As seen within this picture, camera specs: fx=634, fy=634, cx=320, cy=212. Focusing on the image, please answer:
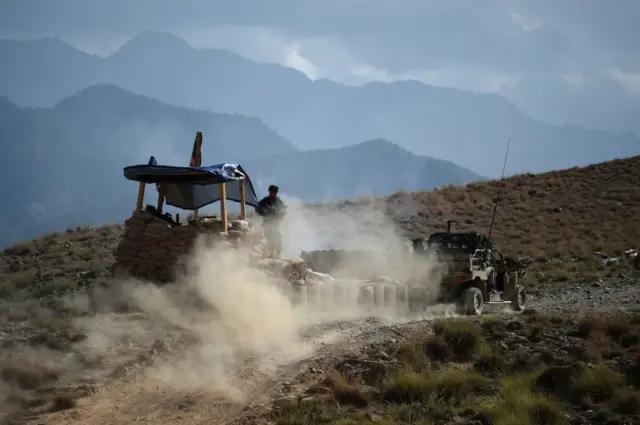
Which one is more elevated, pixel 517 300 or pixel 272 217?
pixel 272 217

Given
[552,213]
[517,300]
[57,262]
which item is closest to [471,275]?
[517,300]

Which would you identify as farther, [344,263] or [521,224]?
[521,224]

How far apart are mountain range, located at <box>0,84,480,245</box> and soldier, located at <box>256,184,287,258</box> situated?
81.6 meters

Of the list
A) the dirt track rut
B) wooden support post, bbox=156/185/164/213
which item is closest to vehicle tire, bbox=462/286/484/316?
the dirt track rut

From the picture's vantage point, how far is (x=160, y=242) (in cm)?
1256

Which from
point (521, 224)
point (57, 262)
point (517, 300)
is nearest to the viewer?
point (517, 300)

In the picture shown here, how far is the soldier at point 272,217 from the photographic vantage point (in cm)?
Result: 1408

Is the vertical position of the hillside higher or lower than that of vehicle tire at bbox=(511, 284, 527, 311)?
higher

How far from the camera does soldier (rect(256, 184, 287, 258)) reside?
554 inches

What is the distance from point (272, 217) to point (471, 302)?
511 cm

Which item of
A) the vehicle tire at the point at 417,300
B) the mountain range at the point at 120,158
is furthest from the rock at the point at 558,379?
the mountain range at the point at 120,158

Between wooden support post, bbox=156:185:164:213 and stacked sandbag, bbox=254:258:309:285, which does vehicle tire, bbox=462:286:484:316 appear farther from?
wooden support post, bbox=156:185:164:213

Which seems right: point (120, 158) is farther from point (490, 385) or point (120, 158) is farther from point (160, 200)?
point (490, 385)

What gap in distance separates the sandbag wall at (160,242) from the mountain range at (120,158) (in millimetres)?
82873
